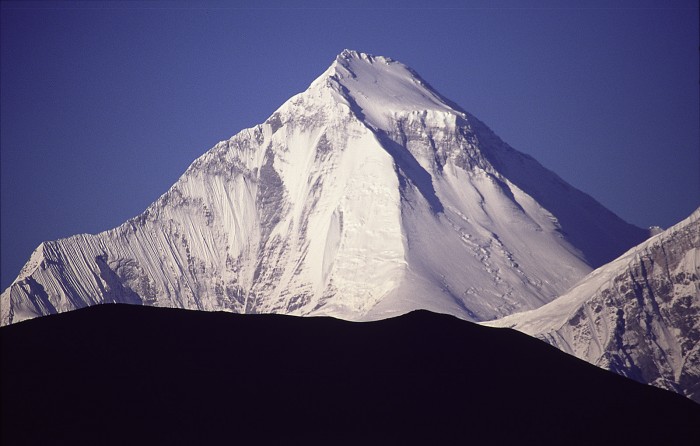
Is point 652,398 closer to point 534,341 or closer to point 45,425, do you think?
point 534,341

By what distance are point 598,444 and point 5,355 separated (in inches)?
1307

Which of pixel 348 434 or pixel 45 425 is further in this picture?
pixel 348 434

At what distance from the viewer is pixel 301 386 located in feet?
275

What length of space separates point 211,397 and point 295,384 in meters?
5.81

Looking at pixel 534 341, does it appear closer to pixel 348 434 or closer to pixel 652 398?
pixel 652 398

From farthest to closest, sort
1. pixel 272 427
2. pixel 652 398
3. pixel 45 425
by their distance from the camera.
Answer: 1. pixel 652 398
2. pixel 272 427
3. pixel 45 425

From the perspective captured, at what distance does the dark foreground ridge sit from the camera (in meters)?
76.6

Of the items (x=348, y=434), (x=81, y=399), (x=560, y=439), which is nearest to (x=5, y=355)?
(x=81, y=399)

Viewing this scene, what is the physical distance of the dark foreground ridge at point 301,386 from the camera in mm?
76625

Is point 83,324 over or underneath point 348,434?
over

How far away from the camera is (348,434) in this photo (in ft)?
260

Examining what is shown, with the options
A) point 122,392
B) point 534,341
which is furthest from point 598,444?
point 122,392

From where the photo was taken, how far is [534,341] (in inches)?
3898

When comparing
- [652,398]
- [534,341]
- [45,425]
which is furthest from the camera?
[534,341]
